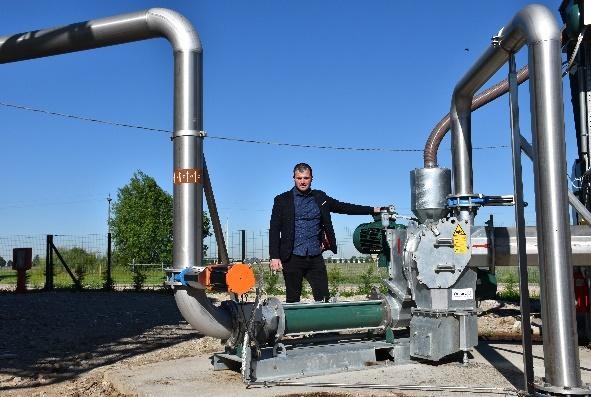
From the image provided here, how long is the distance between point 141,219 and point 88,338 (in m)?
38.4

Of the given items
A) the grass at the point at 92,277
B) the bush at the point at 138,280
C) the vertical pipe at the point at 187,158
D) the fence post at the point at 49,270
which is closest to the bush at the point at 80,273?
the grass at the point at 92,277

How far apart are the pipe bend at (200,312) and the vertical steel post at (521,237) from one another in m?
2.06

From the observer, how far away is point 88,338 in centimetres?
832

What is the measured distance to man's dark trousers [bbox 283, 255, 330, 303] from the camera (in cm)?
600

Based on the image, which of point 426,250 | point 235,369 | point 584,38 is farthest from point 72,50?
point 584,38

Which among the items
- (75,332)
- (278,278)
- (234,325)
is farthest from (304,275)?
(278,278)

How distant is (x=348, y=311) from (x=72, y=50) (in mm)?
2988

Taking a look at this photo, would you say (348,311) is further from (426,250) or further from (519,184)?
(519,184)

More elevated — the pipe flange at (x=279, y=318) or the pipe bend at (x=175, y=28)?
the pipe bend at (x=175, y=28)

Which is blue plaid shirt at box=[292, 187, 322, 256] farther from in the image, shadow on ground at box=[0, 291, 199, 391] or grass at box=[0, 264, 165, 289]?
grass at box=[0, 264, 165, 289]

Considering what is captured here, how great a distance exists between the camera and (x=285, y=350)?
5246mm

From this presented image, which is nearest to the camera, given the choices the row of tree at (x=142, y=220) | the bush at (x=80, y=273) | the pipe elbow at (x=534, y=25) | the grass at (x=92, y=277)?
the pipe elbow at (x=534, y=25)

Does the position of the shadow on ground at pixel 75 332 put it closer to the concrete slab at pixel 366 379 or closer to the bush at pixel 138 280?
the concrete slab at pixel 366 379

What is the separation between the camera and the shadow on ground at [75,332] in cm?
644
